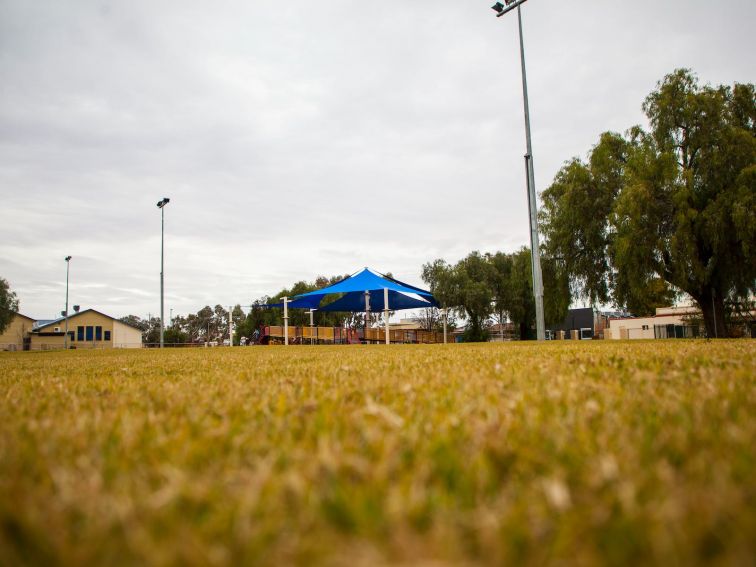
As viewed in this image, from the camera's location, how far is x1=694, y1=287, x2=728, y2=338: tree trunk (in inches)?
660

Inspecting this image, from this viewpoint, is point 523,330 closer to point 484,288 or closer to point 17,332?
point 484,288

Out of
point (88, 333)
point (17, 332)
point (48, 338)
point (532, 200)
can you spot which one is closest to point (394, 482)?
point (532, 200)

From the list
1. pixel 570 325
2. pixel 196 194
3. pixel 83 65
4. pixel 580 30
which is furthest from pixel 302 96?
pixel 570 325

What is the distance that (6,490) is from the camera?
92 cm

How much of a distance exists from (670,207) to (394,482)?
18.3 m

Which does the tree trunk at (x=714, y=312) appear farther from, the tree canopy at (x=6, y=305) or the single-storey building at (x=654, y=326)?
the tree canopy at (x=6, y=305)

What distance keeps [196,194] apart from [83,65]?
14574 mm

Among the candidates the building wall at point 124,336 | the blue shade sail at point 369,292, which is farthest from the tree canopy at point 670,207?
the building wall at point 124,336

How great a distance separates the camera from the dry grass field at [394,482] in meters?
0.64

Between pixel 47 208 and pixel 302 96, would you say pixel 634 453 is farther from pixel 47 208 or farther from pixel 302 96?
pixel 47 208

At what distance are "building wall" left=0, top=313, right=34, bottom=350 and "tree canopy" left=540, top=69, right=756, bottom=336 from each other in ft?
180

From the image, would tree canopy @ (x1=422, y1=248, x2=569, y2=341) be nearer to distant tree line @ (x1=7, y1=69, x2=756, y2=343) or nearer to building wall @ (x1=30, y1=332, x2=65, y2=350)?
distant tree line @ (x1=7, y1=69, x2=756, y2=343)

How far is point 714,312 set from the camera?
1673cm

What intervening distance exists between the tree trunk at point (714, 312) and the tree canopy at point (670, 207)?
35 mm
